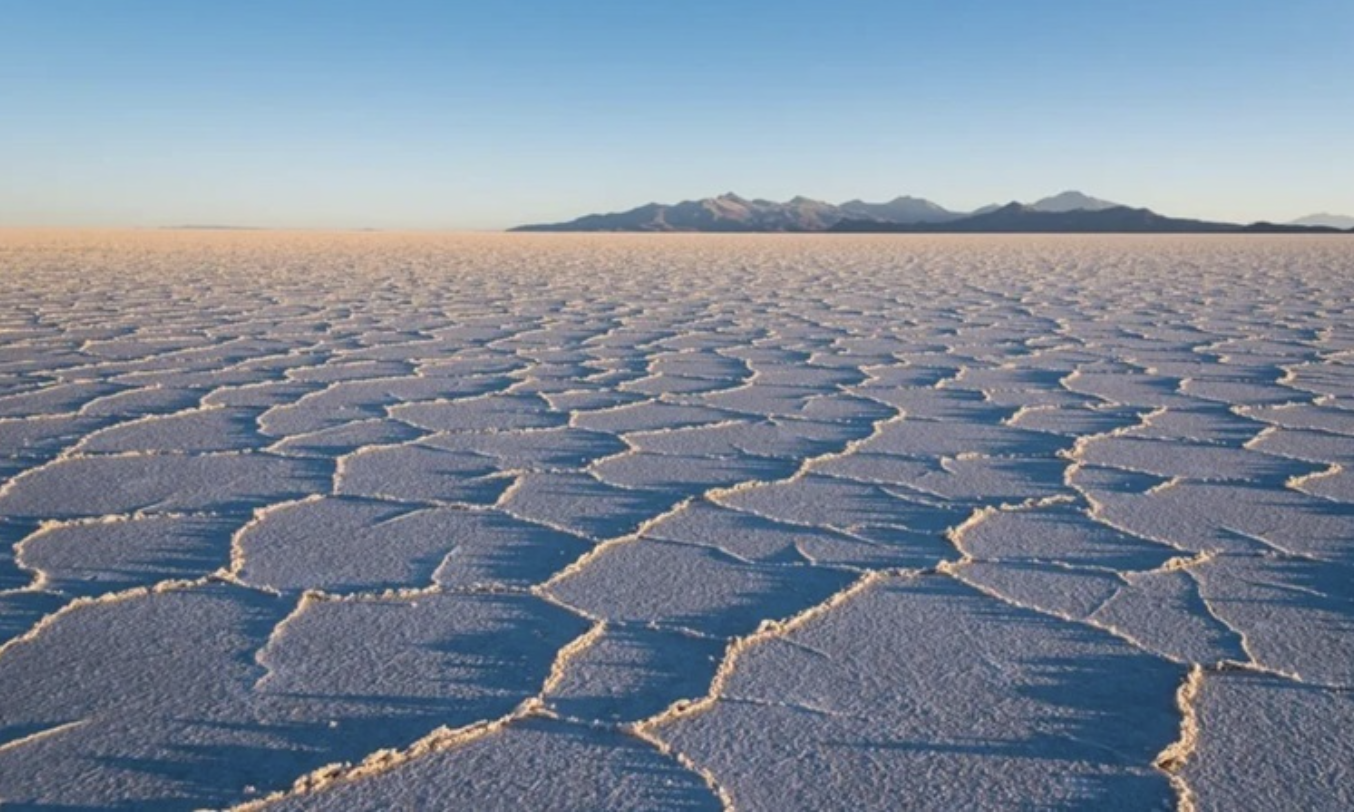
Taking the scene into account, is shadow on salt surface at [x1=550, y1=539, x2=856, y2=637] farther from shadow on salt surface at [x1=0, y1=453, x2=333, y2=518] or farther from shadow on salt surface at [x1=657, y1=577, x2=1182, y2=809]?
shadow on salt surface at [x1=0, y1=453, x2=333, y2=518]

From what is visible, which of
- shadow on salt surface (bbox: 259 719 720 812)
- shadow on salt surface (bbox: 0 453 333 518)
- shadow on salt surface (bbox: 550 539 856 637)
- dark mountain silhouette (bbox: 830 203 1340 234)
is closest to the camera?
shadow on salt surface (bbox: 259 719 720 812)

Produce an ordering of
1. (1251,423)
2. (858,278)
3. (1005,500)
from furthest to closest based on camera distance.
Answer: (858,278) < (1251,423) < (1005,500)

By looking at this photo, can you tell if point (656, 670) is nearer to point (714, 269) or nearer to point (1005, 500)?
point (1005, 500)

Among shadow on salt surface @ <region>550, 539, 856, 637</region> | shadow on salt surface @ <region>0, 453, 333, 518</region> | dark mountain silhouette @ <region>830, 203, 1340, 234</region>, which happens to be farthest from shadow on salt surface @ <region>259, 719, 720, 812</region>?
dark mountain silhouette @ <region>830, 203, 1340, 234</region>

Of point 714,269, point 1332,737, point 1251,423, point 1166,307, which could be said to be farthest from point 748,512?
point 714,269

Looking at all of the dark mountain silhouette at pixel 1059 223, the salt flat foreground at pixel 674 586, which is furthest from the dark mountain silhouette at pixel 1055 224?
the salt flat foreground at pixel 674 586

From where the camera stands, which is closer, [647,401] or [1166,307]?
[647,401]

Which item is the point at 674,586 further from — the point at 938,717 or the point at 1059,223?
the point at 1059,223
